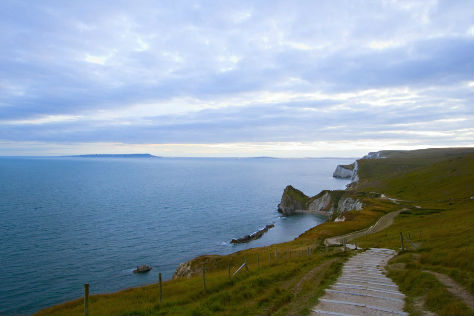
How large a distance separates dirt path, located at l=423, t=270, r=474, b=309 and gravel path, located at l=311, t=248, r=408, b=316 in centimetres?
238

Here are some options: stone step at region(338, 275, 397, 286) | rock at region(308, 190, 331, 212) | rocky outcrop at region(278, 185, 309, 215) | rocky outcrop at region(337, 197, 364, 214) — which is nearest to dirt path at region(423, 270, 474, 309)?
stone step at region(338, 275, 397, 286)

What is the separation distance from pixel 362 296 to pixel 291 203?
114214mm

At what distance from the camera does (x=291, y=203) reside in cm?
12744

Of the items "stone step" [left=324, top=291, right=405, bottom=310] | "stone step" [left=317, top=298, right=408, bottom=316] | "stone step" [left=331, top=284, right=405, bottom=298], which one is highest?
"stone step" [left=317, top=298, right=408, bottom=316]

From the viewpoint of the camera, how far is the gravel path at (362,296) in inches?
526

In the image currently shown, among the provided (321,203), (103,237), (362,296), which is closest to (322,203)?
(321,203)

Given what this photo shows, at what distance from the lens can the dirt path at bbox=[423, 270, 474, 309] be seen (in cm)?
1348

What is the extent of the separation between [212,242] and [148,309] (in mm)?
61113

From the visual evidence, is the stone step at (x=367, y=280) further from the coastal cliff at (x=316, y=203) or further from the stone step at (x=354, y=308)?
the coastal cliff at (x=316, y=203)

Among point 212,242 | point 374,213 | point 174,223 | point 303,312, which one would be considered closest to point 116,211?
point 174,223

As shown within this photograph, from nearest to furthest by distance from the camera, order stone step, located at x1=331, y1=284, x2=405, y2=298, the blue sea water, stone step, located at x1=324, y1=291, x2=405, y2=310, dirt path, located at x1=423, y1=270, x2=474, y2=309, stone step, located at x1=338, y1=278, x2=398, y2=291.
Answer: dirt path, located at x1=423, y1=270, x2=474, y2=309
stone step, located at x1=324, y1=291, x2=405, y2=310
stone step, located at x1=331, y1=284, x2=405, y2=298
stone step, located at x1=338, y1=278, x2=398, y2=291
the blue sea water

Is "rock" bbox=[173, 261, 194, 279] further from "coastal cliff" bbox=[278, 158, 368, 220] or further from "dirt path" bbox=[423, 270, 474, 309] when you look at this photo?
"coastal cliff" bbox=[278, 158, 368, 220]

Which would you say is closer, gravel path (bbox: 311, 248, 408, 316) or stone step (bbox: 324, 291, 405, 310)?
gravel path (bbox: 311, 248, 408, 316)

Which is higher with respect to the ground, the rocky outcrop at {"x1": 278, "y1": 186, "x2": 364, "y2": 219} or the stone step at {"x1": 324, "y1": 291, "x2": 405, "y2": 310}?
the stone step at {"x1": 324, "y1": 291, "x2": 405, "y2": 310}
